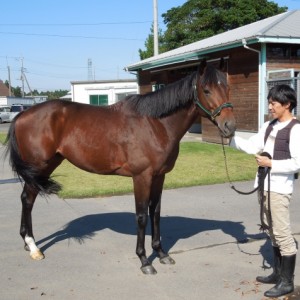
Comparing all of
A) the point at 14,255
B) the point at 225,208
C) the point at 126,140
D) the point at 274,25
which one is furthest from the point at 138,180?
the point at 274,25

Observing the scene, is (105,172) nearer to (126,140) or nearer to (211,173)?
(126,140)

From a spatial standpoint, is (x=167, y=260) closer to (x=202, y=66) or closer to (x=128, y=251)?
(x=128, y=251)

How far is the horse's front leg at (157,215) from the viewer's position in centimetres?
425

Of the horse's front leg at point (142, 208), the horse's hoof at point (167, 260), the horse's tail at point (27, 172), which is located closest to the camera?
the horse's front leg at point (142, 208)

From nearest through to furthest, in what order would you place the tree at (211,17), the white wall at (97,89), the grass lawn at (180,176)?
the grass lawn at (180,176)
the tree at (211,17)
the white wall at (97,89)

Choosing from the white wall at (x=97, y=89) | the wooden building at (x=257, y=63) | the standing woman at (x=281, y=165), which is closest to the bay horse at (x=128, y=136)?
the standing woman at (x=281, y=165)

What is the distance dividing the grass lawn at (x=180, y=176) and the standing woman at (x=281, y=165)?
411 centimetres

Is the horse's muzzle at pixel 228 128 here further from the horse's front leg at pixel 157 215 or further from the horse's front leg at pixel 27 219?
the horse's front leg at pixel 27 219

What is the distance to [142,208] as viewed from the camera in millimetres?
4055

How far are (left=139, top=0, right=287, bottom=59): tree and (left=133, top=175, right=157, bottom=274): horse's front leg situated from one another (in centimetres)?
2754

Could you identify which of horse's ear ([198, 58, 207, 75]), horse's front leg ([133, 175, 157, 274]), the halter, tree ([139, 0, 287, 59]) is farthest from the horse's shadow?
tree ([139, 0, 287, 59])

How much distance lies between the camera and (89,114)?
4383 mm

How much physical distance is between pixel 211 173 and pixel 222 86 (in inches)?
225

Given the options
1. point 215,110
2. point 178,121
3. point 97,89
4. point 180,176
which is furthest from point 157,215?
point 97,89
